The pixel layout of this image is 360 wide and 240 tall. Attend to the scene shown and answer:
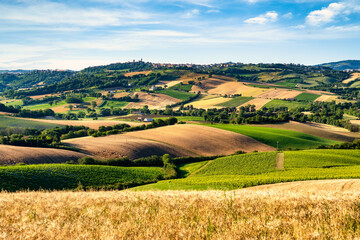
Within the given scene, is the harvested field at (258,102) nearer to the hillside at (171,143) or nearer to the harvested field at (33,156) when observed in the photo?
the hillside at (171,143)

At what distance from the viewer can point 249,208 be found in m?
11.1

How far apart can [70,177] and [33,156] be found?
1413 cm

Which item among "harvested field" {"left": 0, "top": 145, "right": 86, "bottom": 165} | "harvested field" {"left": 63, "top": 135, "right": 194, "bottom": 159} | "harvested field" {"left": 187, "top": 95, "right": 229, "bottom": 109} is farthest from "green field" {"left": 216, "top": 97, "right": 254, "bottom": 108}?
"harvested field" {"left": 0, "top": 145, "right": 86, "bottom": 165}

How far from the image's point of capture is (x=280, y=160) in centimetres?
6109

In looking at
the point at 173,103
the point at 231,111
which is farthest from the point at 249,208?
the point at 173,103

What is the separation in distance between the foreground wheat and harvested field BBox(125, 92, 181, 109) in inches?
6342

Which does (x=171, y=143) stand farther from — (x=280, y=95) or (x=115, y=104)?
(x=280, y=95)

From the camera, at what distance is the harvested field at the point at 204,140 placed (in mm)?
77488

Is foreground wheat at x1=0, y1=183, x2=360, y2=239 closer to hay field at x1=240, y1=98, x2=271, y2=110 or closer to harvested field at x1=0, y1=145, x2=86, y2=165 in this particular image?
harvested field at x1=0, y1=145, x2=86, y2=165

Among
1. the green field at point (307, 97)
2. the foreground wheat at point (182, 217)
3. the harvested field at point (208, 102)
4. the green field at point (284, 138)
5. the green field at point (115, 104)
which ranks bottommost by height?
the green field at point (284, 138)

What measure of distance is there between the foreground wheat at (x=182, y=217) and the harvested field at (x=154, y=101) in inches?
6342

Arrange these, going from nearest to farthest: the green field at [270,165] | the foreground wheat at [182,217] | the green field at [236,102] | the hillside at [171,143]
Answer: the foreground wheat at [182,217] < the green field at [270,165] < the hillside at [171,143] < the green field at [236,102]

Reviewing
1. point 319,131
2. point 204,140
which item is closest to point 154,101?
point 204,140

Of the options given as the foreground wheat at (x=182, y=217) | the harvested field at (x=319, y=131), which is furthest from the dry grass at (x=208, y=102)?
the foreground wheat at (x=182, y=217)
